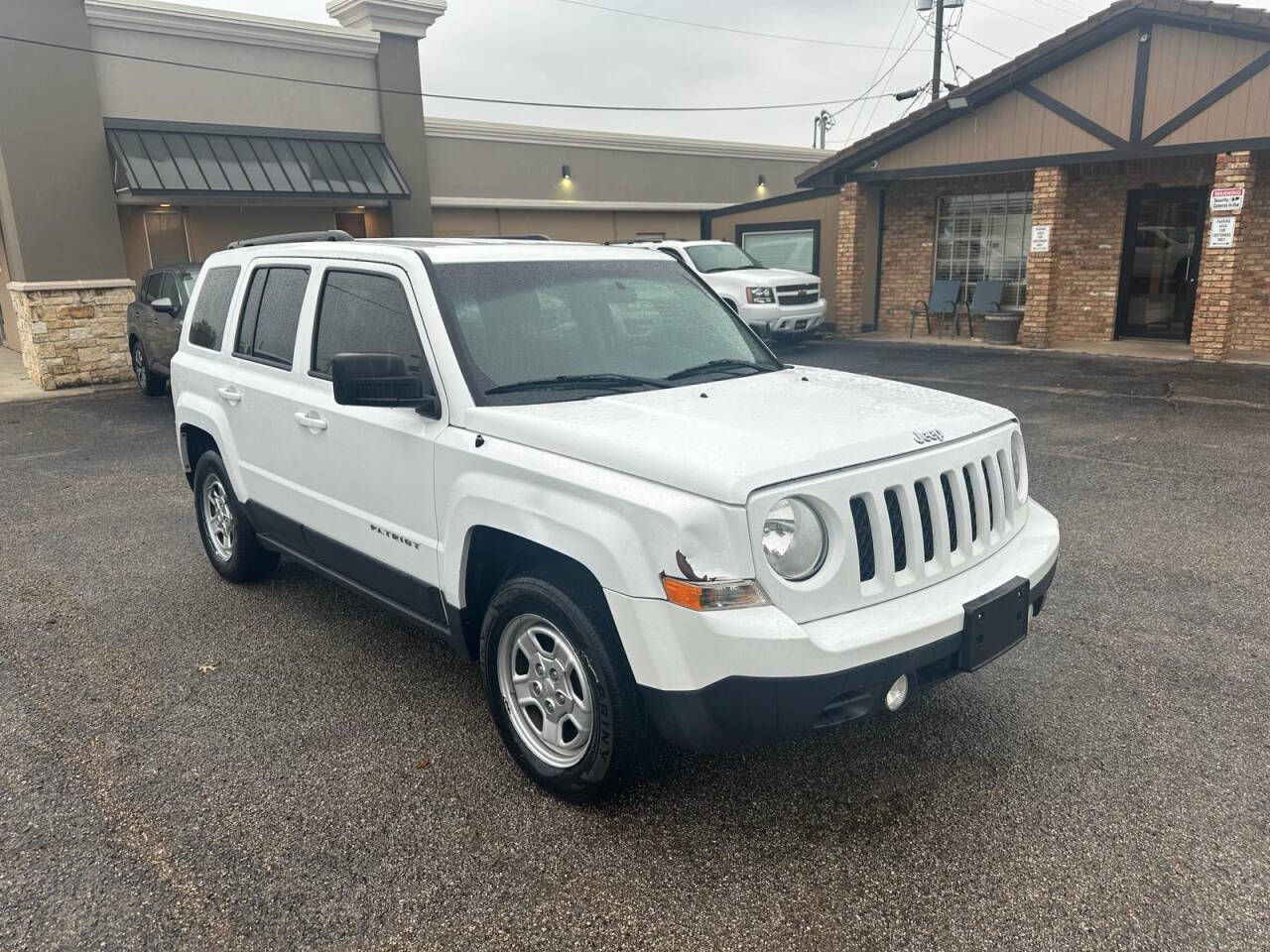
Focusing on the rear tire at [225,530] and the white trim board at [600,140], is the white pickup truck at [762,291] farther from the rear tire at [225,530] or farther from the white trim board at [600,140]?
the rear tire at [225,530]

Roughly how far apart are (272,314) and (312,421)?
34.1 inches

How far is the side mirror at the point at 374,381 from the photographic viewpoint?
134 inches

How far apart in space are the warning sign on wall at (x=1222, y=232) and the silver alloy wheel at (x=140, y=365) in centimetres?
1564

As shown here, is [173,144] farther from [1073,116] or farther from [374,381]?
[374,381]

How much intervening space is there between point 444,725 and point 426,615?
1.59 ft

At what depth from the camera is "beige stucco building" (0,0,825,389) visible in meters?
14.7

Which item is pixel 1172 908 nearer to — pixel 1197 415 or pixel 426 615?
pixel 426 615

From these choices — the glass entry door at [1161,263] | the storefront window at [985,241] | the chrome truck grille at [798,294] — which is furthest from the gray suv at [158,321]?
the glass entry door at [1161,263]

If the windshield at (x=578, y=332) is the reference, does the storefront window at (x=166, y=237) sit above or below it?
above

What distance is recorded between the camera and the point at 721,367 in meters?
4.21

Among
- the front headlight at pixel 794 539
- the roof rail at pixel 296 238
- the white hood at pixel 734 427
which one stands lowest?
the front headlight at pixel 794 539

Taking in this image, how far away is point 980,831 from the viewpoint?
3.17 meters

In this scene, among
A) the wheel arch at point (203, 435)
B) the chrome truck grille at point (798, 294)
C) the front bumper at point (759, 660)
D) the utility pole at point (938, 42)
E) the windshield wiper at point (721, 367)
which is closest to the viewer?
the front bumper at point (759, 660)

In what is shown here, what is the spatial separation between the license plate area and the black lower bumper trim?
219 millimetres
